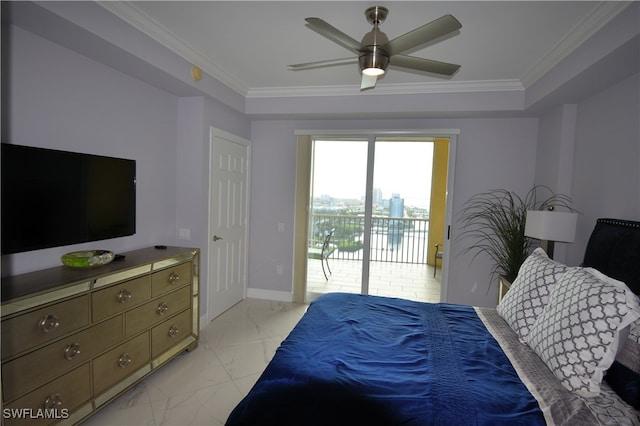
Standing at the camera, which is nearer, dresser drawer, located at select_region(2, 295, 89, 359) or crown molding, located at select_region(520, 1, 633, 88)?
dresser drawer, located at select_region(2, 295, 89, 359)

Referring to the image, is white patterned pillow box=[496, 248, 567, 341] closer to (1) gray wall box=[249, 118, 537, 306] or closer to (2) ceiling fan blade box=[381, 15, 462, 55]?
(2) ceiling fan blade box=[381, 15, 462, 55]

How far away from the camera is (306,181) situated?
13.5 ft

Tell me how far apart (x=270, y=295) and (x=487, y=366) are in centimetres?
324

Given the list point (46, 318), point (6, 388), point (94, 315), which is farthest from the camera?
point (94, 315)

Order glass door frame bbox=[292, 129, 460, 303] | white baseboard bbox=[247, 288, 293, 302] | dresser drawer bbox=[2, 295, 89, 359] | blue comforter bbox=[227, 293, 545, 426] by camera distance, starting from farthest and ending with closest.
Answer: white baseboard bbox=[247, 288, 293, 302]
glass door frame bbox=[292, 129, 460, 303]
dresser drawer bbox=[2, 295, 89, 359]
blue comforter bbox=[227, 293, 545, 426]

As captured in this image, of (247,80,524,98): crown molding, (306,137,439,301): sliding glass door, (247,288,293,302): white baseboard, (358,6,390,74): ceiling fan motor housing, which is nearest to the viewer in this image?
(358,6,390,74): ceiling fan motor housing

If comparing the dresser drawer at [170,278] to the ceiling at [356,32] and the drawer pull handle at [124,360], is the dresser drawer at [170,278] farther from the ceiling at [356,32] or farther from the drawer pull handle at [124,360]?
the ceiling at [356,32]

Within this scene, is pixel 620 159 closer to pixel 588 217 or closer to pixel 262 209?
pixel 588 217

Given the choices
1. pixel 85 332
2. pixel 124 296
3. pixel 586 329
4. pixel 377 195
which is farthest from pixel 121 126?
pixel 586 329

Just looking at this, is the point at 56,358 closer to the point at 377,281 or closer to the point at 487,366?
the point at 487,366

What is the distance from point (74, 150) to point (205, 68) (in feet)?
4.44

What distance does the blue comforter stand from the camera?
1131 mm

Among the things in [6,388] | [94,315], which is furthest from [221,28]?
[6,388]

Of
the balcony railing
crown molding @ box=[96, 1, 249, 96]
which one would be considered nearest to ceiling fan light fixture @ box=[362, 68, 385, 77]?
crown molding @ box=[96, 1, 249, 96]
